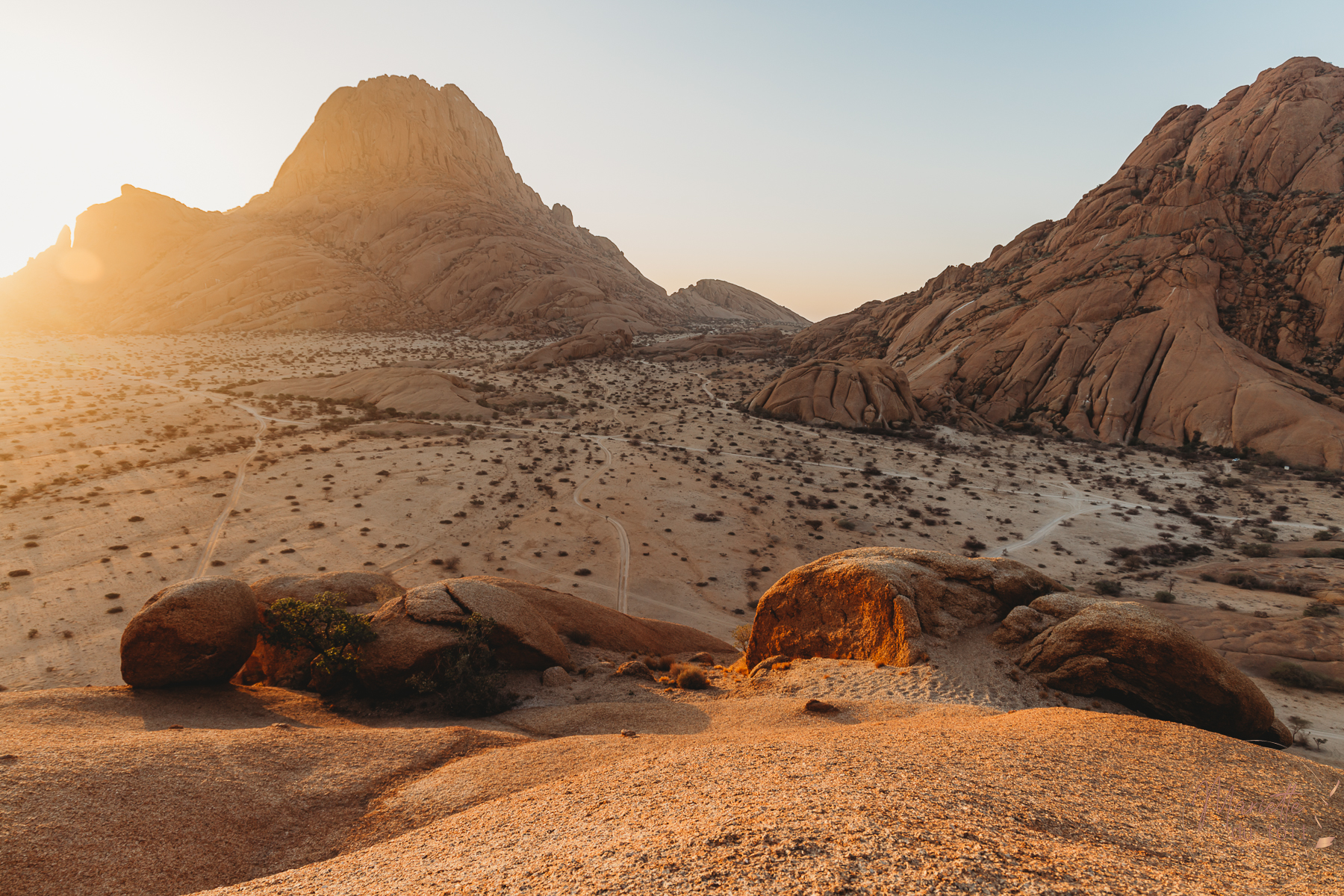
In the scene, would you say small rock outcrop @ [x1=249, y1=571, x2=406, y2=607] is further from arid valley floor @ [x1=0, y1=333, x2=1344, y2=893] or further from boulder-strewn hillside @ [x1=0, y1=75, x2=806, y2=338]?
boulder-strewn hillside @ [x1=0, y1=75, x2=806, y2=338]

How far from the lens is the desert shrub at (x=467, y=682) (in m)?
12.2

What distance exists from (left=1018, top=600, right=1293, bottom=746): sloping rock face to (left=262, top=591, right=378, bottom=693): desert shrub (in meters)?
14.7

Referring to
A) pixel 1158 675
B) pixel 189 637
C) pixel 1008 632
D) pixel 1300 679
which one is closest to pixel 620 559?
pixel 189 637

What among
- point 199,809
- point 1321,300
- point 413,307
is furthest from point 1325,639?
point 413,307

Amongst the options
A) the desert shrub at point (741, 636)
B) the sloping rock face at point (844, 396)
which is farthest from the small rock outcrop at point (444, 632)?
the sloping rock face at point (844, 396)

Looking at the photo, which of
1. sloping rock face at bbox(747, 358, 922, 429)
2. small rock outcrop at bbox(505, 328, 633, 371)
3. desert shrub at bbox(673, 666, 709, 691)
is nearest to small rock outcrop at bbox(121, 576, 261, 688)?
desert shrub at bbox(673, 666, 709, 691)

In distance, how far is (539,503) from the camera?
3012 cm

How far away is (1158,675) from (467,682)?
13.8m

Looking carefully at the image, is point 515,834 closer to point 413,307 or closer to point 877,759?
point 877,759

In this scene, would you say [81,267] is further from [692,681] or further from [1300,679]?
[1300,679]

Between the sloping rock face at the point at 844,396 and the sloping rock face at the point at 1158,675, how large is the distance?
132ft

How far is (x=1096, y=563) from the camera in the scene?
85.4 ft

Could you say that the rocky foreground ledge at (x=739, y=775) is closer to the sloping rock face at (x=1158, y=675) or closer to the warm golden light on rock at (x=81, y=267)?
the sloping rock face at (x=1158, y=675)

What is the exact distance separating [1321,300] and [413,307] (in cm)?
11502
